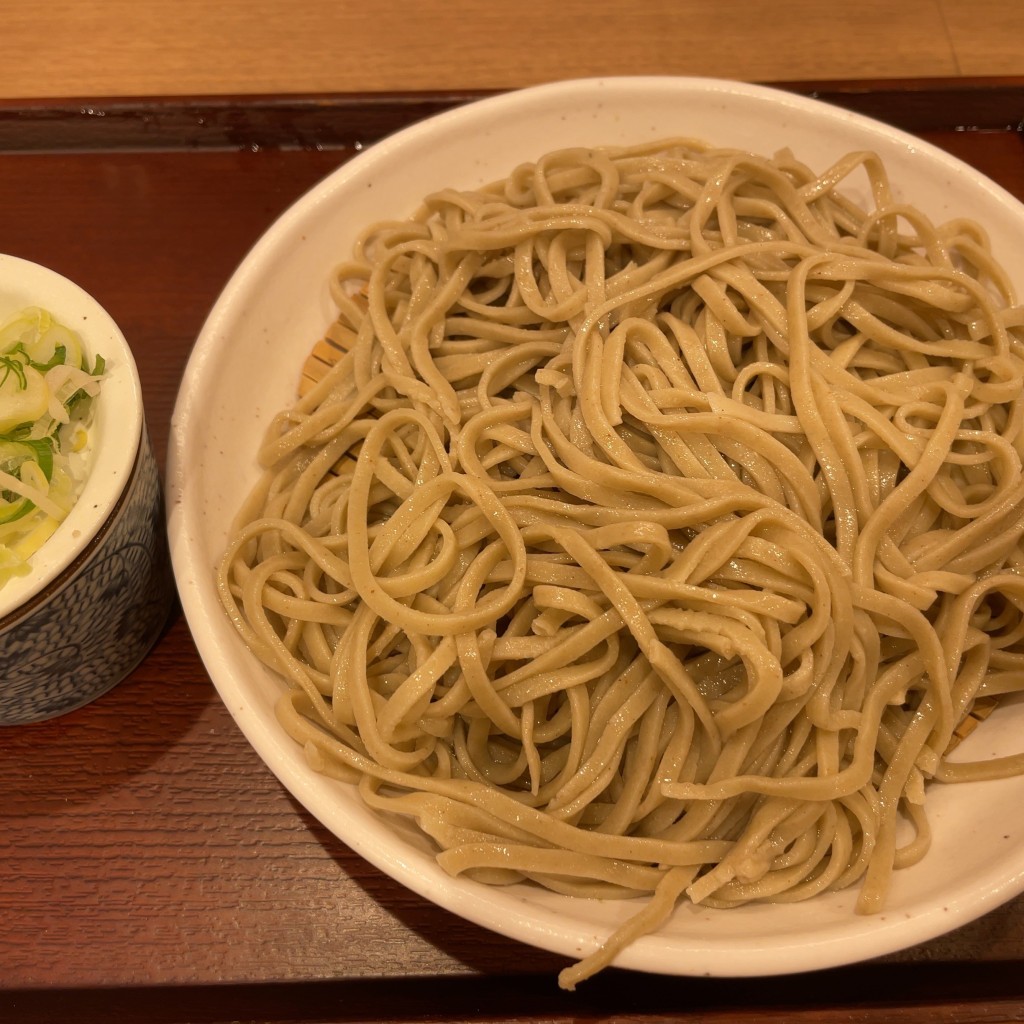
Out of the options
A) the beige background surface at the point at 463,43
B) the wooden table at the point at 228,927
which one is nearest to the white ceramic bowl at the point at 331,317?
the wooden table at the point at 228,927

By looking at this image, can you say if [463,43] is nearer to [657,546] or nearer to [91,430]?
[91,430]

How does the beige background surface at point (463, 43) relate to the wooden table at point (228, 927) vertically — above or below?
above

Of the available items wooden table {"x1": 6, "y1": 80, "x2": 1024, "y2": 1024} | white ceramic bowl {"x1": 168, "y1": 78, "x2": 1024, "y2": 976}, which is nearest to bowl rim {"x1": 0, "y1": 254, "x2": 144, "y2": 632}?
white ceramic bowl {"x1": 168, "y1": 78, "x2": 1024, "y2": 976}

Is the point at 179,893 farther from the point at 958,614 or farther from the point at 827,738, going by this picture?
the point at 958,614

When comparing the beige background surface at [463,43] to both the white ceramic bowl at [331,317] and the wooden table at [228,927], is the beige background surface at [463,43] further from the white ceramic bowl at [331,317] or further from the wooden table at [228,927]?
the wooden table at [228,927]

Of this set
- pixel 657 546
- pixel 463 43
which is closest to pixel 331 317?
pixel 657 546
